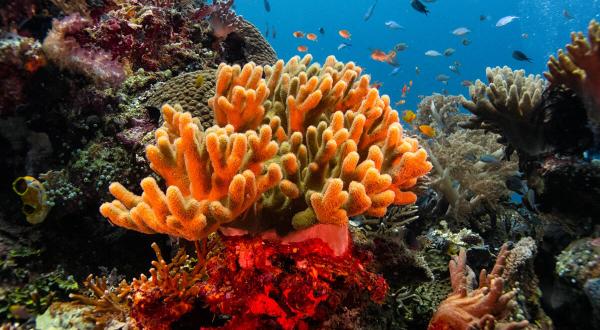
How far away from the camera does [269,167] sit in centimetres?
188

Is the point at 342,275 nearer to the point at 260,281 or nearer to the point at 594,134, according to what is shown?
the point at 260,281

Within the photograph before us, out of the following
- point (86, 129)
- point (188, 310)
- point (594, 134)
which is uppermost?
point (86, 129)


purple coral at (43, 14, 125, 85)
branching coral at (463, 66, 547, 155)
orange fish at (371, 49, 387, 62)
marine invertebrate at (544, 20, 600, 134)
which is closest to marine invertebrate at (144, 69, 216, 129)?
purple coral at (43, 14, 125, 85)

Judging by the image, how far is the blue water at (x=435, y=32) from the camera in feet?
258

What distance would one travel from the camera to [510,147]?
4.89m

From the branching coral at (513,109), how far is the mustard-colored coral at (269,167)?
2814 millimetres

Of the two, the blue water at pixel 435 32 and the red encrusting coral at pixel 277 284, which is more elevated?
the blue water at pixel 435 32

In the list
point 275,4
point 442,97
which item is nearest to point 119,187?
point 442,97

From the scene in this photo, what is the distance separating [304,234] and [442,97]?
8.06 m

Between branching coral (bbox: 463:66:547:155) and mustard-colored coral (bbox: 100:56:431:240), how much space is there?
2.81 metres

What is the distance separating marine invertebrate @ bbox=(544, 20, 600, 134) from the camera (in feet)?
12.2

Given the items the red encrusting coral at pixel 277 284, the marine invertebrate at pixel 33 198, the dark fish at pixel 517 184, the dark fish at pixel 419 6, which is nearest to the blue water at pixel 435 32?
the dark fish at pixel 419 6

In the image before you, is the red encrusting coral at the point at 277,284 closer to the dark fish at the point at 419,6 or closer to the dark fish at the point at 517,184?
the dark fish at the point at 517,184

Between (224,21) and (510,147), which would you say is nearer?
(510,147)
